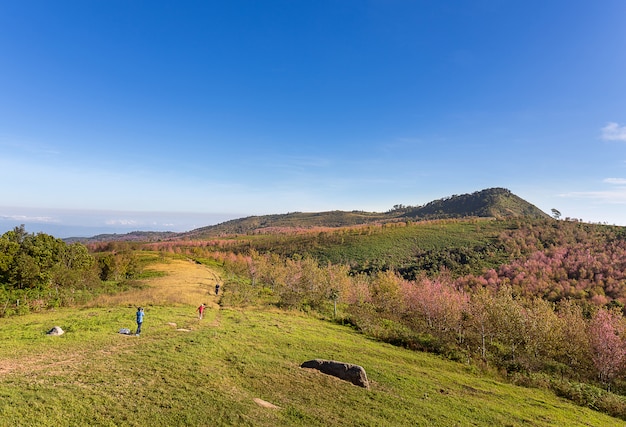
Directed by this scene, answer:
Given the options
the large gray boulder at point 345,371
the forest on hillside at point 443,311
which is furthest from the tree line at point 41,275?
the large gray boulder at point 345,371

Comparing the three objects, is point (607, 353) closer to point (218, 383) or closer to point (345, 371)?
point (345, 371)

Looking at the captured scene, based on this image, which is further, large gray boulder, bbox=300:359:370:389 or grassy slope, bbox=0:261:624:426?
large gray boulder, bbox=300:359:370:389

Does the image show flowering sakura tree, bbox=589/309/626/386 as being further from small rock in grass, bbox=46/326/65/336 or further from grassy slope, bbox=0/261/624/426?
small rock in grass, bbox=46/326/65/336

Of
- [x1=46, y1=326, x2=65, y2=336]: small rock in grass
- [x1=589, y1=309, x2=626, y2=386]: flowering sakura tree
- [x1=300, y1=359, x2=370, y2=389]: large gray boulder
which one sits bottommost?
[x1=589, y1=309, x2=626, y2=386]: flowering sakura tree

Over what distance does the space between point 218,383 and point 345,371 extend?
9835 millimetres

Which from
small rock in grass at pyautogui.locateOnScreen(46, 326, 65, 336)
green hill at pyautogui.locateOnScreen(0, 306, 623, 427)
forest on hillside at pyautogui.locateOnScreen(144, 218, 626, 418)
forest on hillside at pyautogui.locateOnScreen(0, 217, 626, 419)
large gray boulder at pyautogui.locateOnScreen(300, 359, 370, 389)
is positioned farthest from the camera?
forest on hillside at pyautogui.locateOnScreen(144, 218, 626, 418)

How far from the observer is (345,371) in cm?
2398

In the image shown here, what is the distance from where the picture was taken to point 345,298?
295 feet

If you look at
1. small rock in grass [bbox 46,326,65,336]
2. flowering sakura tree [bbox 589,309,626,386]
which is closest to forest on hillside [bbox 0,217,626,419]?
flowering sakura tree [bbox 589,309,626,386]

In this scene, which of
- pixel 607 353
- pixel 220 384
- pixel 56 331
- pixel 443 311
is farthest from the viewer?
pixel 443 311

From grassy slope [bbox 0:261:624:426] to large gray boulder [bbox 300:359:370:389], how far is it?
0.85 meters

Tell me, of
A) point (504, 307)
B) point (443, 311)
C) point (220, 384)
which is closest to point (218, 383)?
point (220, 384)

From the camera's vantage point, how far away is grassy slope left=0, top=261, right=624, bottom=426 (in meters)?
15.1

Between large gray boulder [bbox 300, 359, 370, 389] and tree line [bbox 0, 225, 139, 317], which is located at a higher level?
tree line [bbox 0, 225, 139, 317]
